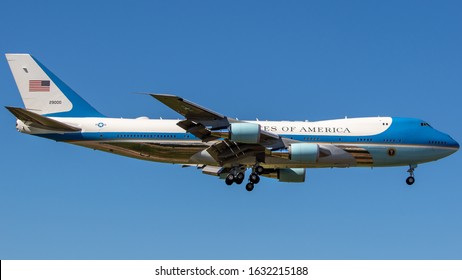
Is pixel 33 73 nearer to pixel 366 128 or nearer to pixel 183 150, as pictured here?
pixel 183 150

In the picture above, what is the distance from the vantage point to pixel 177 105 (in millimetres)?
44719

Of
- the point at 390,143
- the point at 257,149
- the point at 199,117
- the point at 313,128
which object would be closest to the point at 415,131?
the point at 390,143

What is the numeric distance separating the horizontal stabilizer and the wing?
686 cm

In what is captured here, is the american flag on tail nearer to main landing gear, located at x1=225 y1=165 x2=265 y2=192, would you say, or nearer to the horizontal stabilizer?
the horizontal stabilizer

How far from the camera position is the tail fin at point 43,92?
50.9 metres

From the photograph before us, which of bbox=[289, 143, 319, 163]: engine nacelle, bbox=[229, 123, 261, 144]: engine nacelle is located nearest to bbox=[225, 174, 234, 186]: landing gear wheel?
bbox=[289, 143, 319, 163]: engine nacelle

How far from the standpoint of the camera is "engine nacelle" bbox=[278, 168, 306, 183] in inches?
2077

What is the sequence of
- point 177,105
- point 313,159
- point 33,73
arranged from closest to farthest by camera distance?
1. point 177,105
2. point 313,159
3. point 33,73

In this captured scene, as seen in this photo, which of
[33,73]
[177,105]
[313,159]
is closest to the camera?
[177,105]

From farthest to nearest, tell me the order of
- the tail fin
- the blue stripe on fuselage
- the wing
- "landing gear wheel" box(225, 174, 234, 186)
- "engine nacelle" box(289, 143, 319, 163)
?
the tail fin → "landing gear wheel" box(225, 174, 234, 186) → the blue stripe on fuselage → "engine nacelle" box(289, 143, 319, 163) → the wing

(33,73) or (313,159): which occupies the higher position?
(33,73)

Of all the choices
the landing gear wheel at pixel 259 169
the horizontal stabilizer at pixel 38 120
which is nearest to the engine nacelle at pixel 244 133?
the landing gear wheel at pixel 259 169

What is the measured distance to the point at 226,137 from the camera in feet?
154

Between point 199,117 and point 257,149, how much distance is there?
4.40 meters
